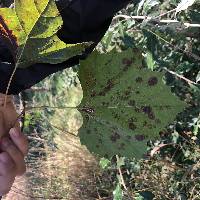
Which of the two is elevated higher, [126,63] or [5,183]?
[126,63]

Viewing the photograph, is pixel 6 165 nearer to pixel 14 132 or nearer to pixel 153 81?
pixel 14 132

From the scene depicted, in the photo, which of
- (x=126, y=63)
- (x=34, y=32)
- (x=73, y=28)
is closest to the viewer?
(x=34, y=32)

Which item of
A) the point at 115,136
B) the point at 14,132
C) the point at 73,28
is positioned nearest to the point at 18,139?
the point at 14,132

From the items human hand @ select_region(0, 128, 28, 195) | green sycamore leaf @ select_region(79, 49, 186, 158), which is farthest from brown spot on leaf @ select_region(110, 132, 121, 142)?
human hand @ select_region(0, 128, 28, 195)

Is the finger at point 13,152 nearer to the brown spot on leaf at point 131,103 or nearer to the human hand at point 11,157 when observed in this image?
the human hand at point 11,157

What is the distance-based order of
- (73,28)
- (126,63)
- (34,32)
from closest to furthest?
(34,32) < (126,63) < (73,28)

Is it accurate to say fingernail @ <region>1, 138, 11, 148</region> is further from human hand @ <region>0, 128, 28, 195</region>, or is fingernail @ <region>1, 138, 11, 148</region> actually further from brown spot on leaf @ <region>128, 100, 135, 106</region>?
brown spot on leaf @ <region>128, 100, 135, 106</region>
